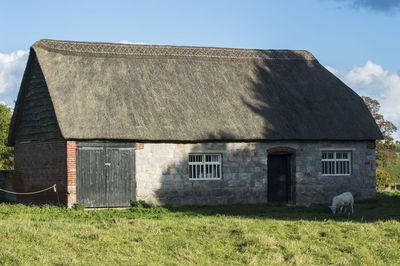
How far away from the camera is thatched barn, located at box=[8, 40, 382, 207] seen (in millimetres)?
20469

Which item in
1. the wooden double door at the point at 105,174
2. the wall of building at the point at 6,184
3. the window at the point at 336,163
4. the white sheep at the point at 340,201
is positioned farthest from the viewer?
the wall of building at the point at 6,184

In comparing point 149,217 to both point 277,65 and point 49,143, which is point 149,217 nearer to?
point 49,143

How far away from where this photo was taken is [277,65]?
26141mm

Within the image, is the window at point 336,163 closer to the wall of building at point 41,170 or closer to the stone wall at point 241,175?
the stone wall at point 241,175

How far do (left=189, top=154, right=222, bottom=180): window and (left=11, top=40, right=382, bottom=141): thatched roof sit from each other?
89cm

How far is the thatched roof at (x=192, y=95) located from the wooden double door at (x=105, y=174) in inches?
21.5

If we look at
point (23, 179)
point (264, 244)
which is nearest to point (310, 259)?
point (264, 244)

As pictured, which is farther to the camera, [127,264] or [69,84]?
[69,84]

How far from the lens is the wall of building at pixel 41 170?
20.3m

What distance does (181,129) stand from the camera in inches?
840

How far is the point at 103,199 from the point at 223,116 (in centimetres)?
588

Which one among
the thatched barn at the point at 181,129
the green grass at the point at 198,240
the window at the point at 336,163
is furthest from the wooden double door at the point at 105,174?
the window at the point at 336,163

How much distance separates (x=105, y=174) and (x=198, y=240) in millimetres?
7964

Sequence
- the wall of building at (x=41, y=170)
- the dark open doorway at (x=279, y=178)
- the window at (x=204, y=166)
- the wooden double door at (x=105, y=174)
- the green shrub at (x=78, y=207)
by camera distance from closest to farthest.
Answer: the green shrub at (x=78, y=207) → the wooden double door at (x=105, y=174) → the wall of building at (x=41, y=170) → the window at (x=204, y=166) → the dark open doorway at (x=279, y=178)
